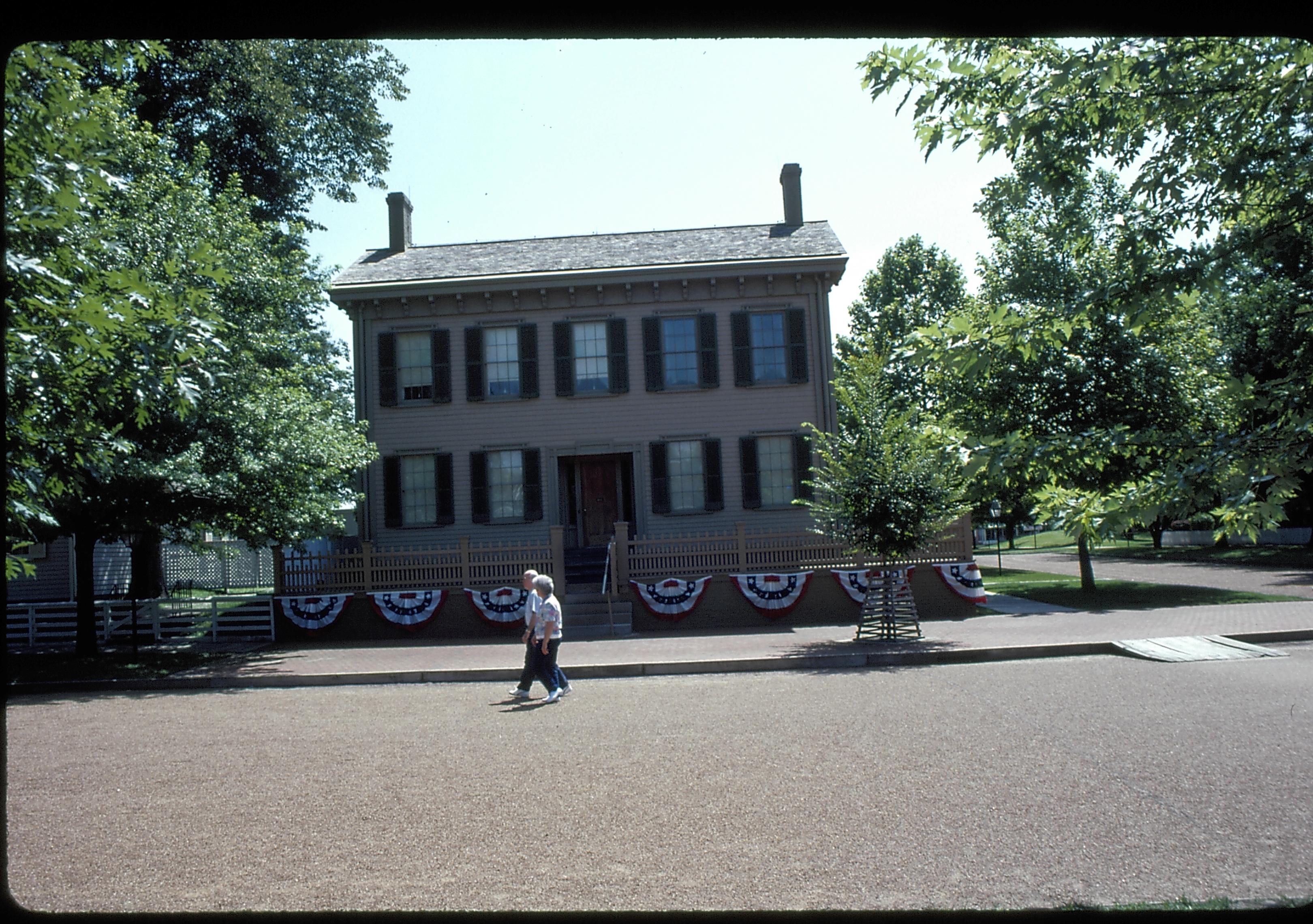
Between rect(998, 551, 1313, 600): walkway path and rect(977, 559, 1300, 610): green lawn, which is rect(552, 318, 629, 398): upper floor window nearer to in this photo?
rect(977, 559, 1300, 610): green lawn

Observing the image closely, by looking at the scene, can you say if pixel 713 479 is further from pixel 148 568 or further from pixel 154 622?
pixel 148 568

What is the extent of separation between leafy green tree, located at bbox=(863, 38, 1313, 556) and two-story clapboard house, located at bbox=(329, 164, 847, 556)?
684 inches

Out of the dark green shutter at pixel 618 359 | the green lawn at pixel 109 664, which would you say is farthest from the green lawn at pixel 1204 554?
the green lawn at pixel 109 664

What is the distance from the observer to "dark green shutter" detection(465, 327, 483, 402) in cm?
2219

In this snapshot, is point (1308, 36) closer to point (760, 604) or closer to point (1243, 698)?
point (1243, 698)

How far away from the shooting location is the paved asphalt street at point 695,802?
15.8 ft

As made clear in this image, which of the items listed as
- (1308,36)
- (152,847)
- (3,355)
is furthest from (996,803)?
(3,355)

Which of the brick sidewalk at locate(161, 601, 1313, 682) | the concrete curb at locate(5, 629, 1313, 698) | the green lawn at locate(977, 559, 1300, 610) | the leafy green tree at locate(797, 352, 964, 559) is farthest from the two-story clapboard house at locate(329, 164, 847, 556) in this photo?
the concrete curb at locate(5, 629, 1313, 698)

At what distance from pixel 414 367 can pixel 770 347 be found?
8.30 meters

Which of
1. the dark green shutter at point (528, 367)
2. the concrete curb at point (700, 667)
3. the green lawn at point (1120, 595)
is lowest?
the green lawn at point (1120, 595)

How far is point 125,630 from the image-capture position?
64.7 feet

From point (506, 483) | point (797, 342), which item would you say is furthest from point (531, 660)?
point (797, 342)

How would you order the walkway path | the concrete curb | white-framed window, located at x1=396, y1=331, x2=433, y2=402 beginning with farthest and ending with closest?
the walkway path → white-framed window, located at x1=396, y1=331, x2=433, y2=402 → the concrete curb

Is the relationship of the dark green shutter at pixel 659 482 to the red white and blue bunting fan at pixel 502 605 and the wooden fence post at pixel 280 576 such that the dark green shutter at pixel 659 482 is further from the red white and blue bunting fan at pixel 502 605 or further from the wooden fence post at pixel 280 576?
the wooden fence post at pixel 280 576
